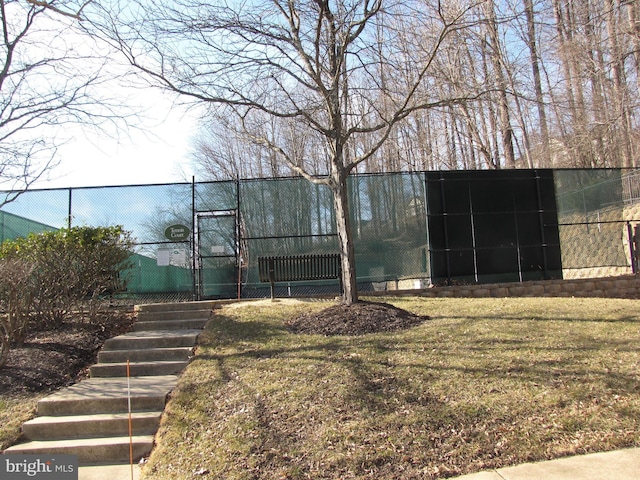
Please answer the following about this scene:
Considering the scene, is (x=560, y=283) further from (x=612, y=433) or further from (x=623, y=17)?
(x=623, y=17)

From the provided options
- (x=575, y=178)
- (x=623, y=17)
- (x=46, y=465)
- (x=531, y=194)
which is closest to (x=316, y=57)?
(x=46, y=465)

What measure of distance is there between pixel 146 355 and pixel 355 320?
3.06 m

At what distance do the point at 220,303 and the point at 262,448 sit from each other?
5.45m

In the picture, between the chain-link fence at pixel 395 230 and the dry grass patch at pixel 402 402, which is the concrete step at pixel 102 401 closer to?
the dry grass patch at pixel 402 402

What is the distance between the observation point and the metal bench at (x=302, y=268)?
929 cm

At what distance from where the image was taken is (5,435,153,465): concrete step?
167 inches

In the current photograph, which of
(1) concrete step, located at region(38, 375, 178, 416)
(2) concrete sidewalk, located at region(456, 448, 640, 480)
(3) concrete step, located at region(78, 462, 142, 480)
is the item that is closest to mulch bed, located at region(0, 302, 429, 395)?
(1) concrete step, located at region(38, 375, 178, 416)

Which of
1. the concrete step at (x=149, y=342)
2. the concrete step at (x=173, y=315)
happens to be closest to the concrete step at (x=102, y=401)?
the concrete step at (x=149, y=342)

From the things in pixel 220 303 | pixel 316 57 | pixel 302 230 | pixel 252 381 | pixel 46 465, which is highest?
pixel 316 57

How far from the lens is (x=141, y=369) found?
19.5 feet

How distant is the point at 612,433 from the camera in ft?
12.4

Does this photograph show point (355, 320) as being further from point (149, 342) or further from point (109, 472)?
point (109, 472)

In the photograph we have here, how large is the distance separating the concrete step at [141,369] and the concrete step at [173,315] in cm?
205

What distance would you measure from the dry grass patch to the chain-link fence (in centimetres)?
419
